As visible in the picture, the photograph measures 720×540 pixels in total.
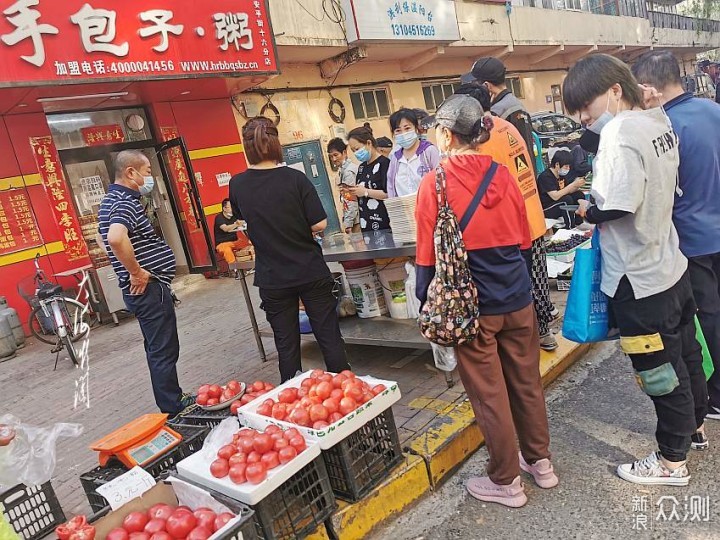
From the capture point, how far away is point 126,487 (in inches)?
90.8

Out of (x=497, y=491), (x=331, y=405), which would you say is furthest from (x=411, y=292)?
(x=497, y=491)

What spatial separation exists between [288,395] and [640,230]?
1886 millimetres

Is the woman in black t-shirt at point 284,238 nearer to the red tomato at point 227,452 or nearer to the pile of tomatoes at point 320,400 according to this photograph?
the pile of tomatoes at point 320,400

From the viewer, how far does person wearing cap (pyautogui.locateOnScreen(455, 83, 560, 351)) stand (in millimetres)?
3193

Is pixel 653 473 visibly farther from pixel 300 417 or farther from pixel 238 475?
pixel 238 475

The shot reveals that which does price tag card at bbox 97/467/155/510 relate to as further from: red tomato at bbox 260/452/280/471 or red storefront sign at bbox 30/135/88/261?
red storefront sign at bbox 30/135/88/261

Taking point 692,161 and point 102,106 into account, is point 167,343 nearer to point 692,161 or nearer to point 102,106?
point 692,161

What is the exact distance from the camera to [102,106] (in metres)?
8.73

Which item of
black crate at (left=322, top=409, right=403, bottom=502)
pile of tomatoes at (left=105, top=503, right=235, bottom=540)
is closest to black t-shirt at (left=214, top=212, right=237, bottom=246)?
black crate at (left=322, top=409, right=403, bottom=502)

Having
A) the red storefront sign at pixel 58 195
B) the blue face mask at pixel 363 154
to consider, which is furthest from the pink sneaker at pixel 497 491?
the red storefront sign at pixel 58 195

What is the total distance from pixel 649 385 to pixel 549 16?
18106 mm

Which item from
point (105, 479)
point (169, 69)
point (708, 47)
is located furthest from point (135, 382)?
point (708, 47)

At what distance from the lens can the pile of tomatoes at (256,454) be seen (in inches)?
86.9

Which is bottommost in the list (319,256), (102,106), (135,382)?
(135,382)
